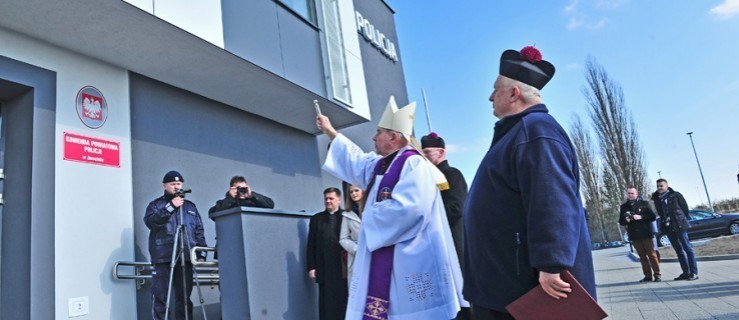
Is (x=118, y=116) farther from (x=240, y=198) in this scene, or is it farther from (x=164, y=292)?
(x=164, y=292)

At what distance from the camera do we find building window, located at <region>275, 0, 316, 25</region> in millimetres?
8906

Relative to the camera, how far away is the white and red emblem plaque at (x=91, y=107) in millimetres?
6324

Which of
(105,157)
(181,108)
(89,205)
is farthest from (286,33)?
(89,205)

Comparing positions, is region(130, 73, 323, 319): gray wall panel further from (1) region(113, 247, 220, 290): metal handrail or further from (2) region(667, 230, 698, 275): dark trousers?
(2) region(667, 230, 698, 275): dark trousers

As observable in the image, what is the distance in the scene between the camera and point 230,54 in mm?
6977

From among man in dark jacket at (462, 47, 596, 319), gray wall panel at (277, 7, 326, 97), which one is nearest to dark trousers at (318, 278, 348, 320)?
gray wall panel at (277, 7, 326, 97)

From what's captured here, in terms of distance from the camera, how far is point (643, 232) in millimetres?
9578

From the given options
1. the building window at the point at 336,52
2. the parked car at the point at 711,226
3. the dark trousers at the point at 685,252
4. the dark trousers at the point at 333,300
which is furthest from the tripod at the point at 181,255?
the parked car at the point at 711,226

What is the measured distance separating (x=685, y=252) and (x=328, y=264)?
6.63m

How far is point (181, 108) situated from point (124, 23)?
7.52 ft

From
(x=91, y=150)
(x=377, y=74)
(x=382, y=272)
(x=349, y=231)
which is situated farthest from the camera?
(x=377, y=74)

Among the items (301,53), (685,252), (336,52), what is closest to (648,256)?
(685,252)

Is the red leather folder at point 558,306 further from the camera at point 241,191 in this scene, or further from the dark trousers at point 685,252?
the dark trousers at point 685,252

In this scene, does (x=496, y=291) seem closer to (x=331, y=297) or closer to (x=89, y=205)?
(x=331, y=297)
